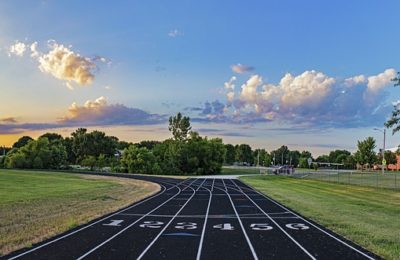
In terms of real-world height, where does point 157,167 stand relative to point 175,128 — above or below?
below

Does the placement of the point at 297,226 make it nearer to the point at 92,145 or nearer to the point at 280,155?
the point at 92,145

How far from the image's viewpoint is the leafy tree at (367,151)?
391 feet

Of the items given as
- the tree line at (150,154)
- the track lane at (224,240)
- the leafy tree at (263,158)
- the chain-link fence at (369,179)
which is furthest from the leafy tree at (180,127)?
the track lane at (224,240)

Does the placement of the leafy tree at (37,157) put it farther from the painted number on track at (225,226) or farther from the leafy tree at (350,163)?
the leafy tree at (350,163)

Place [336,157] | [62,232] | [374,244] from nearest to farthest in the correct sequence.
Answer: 1. [374,244]
2. [62,232]
3. [336,157]

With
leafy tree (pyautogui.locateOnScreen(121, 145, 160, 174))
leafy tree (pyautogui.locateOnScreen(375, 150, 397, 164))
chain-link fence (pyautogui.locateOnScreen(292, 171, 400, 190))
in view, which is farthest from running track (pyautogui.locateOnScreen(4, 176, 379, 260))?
leafy tree (pyautogui.locateOnScreen(375, 150, 397, 164))

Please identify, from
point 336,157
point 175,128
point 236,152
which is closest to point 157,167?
point 175,128

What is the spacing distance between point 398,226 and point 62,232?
11571 mm

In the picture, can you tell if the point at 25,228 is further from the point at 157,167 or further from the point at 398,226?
the point at 157,167

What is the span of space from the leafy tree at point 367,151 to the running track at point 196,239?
107476 mm

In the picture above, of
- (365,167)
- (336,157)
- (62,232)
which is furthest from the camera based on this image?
(336,157)

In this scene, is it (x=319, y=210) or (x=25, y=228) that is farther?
(x=319, y=210)

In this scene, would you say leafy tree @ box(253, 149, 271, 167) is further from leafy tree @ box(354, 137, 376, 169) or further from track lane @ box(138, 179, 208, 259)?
track lane @ box(138, 179, 208, 259)

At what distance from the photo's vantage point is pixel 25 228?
14195 millimetres
